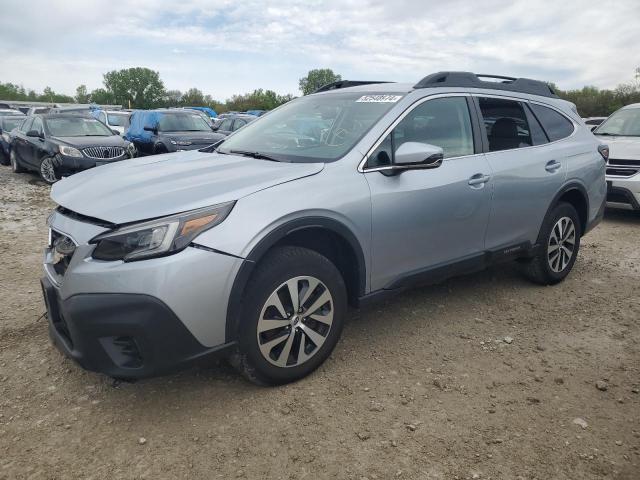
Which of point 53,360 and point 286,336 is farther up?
point 286,336

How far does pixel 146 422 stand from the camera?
2607mm

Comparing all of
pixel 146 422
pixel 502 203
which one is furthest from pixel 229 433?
pixel 502 203

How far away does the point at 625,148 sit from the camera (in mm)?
7730

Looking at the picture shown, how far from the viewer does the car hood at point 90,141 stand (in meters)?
10.1

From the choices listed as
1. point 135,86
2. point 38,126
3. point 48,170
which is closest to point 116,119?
point 38,126

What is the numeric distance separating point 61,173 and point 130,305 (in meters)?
9.13

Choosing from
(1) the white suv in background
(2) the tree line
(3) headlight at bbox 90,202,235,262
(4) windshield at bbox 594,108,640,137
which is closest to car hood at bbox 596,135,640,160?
(1) the white suv in background

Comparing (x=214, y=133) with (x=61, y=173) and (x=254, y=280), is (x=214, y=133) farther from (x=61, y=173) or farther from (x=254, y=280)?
(x=254, y=280)

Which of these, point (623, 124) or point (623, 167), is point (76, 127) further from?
point (623, 124)

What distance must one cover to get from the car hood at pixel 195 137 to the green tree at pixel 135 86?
370 feet

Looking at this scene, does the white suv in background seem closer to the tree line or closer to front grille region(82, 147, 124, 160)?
front grille region(82, 147, 124, 160)

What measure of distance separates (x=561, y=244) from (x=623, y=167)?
156 inches

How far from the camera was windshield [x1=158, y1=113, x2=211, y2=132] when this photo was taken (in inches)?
479

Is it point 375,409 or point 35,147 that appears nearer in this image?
point 375,409
